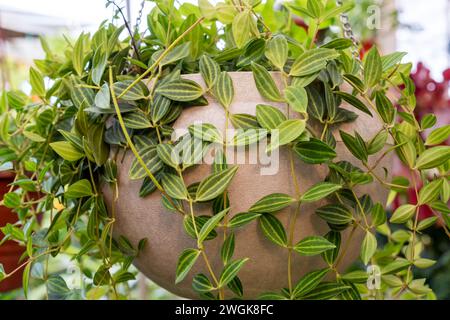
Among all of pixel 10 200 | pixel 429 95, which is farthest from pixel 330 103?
pixel 429 95

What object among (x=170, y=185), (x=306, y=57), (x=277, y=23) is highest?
(x=277, y=23)

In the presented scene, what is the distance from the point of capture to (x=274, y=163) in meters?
0.43

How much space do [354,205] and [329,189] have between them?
0.23ft

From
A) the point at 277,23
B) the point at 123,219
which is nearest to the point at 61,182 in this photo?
the point at 123,219

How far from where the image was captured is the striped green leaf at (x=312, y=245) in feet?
1.38

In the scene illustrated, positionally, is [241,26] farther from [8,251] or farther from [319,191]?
[8,251]

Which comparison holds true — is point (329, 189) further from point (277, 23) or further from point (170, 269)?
point (277, 23)

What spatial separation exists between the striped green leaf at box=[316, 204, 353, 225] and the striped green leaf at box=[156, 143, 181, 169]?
→ 135mm

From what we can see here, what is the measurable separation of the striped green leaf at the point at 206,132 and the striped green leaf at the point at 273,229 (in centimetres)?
8

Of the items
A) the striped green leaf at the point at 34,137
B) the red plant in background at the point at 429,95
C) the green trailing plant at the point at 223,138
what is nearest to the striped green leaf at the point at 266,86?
the green trailing plant at the point at 223,138

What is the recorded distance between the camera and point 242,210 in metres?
0.43

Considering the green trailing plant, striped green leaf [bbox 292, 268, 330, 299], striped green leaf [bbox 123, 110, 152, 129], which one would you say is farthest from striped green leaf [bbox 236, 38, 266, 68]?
striped green leaf [bbox 292, 268, 330, 299]

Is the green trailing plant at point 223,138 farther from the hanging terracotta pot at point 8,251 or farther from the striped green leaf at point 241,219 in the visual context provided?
the hanging terracotta pot at point 8,251

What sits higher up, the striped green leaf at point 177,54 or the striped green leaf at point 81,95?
the striped green leaf at point 177,54
